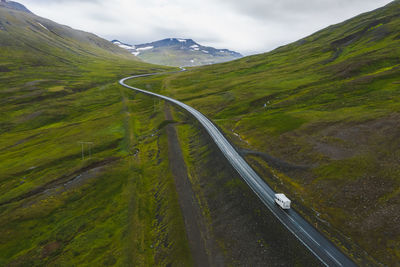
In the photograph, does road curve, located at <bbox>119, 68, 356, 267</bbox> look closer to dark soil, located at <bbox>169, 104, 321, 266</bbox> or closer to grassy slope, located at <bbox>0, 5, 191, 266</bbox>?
dark soil, located at <bbox>169, 104, 321, 266</bbox>

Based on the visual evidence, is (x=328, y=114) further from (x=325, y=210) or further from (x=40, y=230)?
(x=40, y=230)

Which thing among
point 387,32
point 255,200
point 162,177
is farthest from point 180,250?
point 387,32

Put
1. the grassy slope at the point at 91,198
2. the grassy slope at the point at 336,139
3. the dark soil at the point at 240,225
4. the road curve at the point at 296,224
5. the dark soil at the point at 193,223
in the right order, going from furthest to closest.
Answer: the grassy slope at the point at 91,198
the dark soil at the point at 193,223
the grassy slope at the point at 336,139
the dark soil at the point at 240,225
the road curve at the point at 296,224

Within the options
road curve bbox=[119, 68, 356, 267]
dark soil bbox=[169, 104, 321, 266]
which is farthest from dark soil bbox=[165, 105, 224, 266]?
road curve bbox=[119, 68, 356, 267]

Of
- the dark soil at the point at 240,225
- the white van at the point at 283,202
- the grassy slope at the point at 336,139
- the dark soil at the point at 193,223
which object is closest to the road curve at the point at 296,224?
the white van at the point at 283,202

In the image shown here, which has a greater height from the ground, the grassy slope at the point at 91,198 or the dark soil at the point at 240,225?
the dark soil at the point at 240,225

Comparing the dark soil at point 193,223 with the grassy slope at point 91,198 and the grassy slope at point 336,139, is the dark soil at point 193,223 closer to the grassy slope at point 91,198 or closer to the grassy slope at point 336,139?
the grassy slope at point 91,198

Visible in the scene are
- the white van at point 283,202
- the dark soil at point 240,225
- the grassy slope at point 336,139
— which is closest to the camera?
the dark soil at point 240,225

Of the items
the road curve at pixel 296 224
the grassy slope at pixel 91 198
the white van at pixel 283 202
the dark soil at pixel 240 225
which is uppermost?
the white van at pixel 283 202

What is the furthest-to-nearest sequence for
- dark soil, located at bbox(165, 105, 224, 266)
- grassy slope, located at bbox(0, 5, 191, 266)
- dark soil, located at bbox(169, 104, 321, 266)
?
1. grassy slope, located at bbox(0, 5, 191, 266)
2. dark soil, located at bbox(165, 105, 224, 266)
3. dark soil, located at bbox(169, 104, 321, 266)
